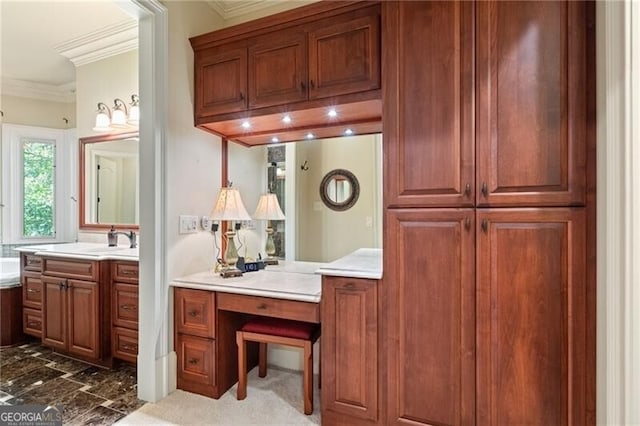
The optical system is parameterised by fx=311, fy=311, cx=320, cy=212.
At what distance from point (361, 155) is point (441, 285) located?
114cm

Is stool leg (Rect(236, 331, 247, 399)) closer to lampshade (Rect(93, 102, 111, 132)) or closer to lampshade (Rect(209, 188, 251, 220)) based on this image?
lampshade (Rect(209, 188, 251, 220))

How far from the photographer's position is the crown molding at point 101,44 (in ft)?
9.41

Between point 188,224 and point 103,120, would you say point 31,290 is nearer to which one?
point 103,120

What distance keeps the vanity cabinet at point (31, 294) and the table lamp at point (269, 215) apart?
2.03 m

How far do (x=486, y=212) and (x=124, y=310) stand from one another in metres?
2.58

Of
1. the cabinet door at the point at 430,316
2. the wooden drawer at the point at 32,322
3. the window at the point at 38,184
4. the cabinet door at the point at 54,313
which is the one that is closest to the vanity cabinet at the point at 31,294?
the wooden drawer at the point at 32,322

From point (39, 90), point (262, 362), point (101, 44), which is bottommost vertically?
point (262, 362)

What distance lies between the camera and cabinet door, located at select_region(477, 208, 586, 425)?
1294mm

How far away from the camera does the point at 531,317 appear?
1.36 meters

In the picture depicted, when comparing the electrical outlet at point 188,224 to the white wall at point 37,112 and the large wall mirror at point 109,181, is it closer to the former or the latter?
the large wall mirror at point 109,181

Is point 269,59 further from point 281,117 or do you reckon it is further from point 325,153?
point 325,153

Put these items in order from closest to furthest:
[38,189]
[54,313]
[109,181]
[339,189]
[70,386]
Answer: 1. [70,386]
2. [339,189]
3. [54,313]
4. [109,181]
5. [38,189]

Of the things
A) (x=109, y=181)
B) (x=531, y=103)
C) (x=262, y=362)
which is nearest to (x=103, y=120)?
(x=109, y=181)

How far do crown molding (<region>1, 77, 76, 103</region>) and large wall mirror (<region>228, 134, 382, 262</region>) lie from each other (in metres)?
2.89
